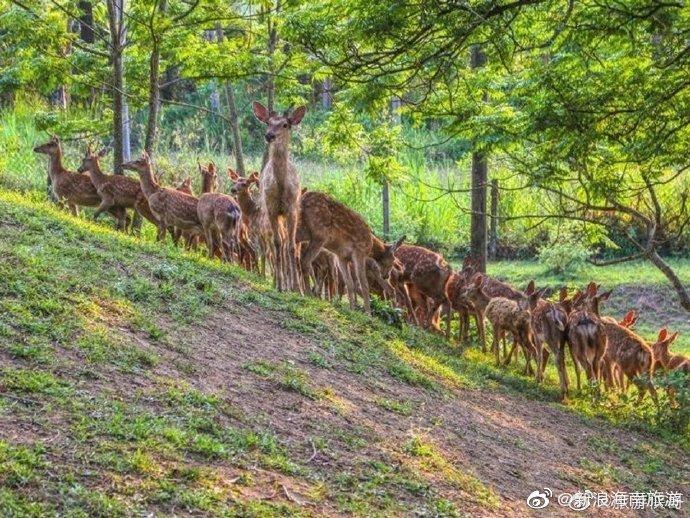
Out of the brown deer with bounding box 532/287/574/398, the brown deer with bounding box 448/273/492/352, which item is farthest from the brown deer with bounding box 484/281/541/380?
the brown deer with bounding box 448/273/492/352

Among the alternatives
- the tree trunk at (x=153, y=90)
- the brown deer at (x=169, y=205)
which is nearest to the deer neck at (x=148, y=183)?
the brown deer at (x=169, y=205)

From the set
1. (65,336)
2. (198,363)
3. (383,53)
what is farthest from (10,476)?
(383,53)

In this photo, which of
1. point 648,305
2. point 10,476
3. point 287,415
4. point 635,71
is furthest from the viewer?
point 648,305

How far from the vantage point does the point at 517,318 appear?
14477 millimetres

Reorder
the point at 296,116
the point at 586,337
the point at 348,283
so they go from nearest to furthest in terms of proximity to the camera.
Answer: the point at 586,337 < the point at 296,116 < the point at 348,283

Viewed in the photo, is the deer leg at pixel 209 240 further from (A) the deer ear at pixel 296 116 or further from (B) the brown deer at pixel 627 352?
(B) the brown deer at pixel 627 352

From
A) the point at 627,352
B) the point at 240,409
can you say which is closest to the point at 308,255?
the point at 627,352

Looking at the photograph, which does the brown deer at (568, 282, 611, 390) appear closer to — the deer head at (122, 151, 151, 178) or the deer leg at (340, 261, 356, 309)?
the deer leg at (340, 261, 356, 309)

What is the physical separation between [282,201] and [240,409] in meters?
5.93

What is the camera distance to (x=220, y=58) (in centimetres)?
1580

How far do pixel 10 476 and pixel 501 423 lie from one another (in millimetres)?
5979

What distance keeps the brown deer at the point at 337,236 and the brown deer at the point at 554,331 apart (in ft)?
7.48

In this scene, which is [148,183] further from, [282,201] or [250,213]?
[282,201]

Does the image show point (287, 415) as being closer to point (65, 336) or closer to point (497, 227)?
point (65, 336)
